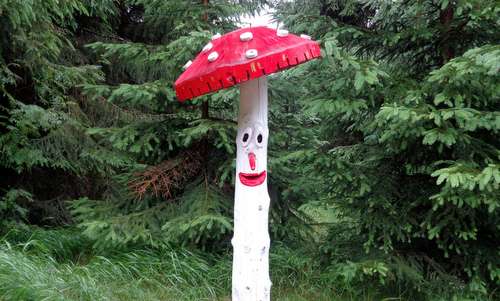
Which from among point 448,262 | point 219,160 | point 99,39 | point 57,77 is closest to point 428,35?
point 448,262

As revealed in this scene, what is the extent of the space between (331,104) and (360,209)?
1.14 metres

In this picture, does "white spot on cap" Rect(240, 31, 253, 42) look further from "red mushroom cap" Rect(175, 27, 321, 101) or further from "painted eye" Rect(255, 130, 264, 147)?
"painted eye" Rect(255, 130, 264, 147)

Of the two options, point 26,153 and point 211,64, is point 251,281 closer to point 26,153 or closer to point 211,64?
point 211,64

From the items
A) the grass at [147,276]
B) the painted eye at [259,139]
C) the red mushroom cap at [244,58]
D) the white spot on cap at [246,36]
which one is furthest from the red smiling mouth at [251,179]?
the grass at [147,276]

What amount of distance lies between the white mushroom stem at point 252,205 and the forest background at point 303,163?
0.81m

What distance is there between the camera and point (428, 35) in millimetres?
4555

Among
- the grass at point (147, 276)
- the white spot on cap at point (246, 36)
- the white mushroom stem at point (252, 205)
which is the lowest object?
the grass at point (147, 276)

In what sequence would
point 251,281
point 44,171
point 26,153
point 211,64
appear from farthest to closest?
point 44,171, point 26,153, point 251,281, point 211,64

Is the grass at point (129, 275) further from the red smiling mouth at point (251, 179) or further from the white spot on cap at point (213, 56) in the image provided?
the white spot on cap at point (213, 56)

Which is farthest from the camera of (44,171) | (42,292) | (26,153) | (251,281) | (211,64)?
(44,171)

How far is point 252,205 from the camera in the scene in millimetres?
3656

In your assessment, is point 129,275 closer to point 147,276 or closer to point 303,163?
point 147,276

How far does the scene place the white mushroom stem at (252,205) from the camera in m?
3.66

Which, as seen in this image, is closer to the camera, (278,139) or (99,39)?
(278,139)
